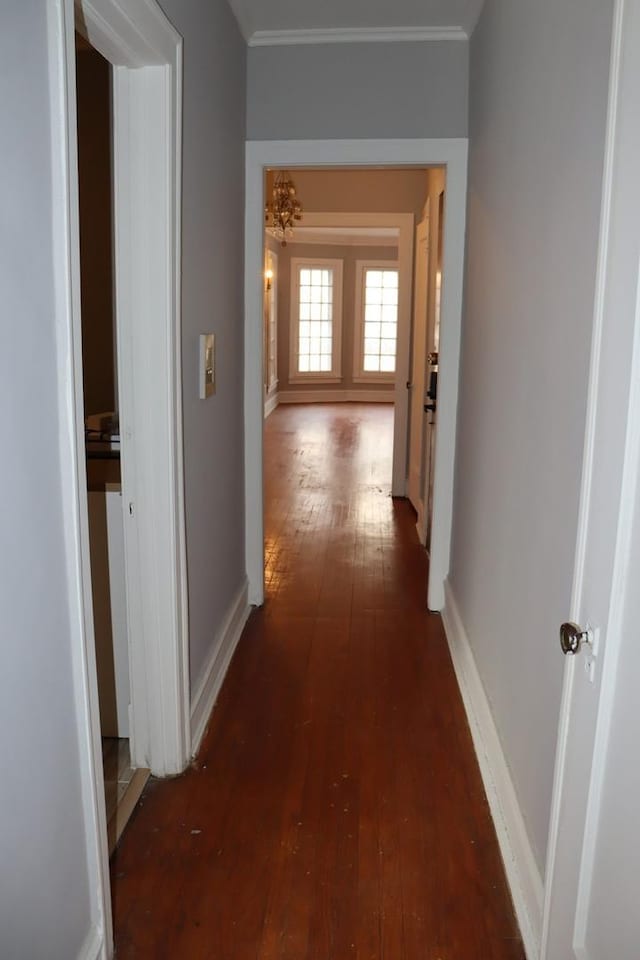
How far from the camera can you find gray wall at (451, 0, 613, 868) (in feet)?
5.32

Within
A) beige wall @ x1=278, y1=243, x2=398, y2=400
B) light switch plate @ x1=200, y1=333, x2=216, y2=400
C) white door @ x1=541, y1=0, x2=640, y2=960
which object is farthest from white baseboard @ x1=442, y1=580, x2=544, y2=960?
beige wall @ x1=278, y1=243, x2=398, y2=400

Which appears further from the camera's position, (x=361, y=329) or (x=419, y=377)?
(x=361, y=329)

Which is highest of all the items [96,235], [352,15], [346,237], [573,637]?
[346,237]

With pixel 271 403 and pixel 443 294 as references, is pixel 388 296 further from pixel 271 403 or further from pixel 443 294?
pixel 443 294

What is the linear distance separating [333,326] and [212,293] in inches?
413

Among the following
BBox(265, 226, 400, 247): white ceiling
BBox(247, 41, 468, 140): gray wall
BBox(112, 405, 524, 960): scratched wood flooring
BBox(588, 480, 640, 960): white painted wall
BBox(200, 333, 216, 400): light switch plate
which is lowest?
BBox(112, 405, 524, 960): scratched wood flooring

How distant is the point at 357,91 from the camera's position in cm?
347

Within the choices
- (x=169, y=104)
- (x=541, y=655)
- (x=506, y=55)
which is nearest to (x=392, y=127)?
(x=506, y=55)

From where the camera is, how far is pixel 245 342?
368 centimetres

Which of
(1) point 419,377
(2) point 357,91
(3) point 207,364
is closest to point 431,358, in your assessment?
(1) point 419,377

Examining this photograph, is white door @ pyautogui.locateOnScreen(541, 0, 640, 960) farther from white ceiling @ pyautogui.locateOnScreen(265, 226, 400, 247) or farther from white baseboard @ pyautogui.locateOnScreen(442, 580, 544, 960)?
white ceiling @ pyautogui.locateOnScreen(265, 226, 400, 247)

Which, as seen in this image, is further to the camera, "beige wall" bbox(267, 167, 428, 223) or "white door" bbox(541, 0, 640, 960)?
"beige wall" bbox(267, 167, 428, 223)

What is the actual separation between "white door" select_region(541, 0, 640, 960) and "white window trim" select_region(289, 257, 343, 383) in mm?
11833

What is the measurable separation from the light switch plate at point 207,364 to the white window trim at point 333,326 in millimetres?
10239
